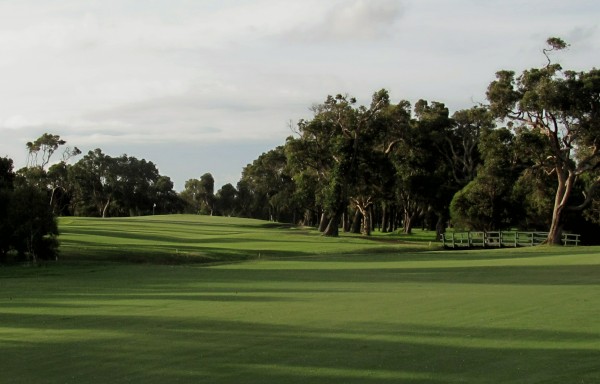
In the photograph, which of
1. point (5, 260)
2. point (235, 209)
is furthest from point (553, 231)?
point (235, 209)

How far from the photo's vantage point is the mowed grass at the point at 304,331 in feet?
28.7

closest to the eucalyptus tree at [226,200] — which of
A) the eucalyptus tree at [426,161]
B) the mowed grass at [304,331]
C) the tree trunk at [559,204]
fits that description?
the eucalyptus tree at [426,161]

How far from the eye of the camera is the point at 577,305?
48.1 ft

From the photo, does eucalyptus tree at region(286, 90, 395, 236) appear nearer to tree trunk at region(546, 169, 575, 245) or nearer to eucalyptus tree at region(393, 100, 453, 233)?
eucalyptus tree at region(393, 100, 453, 233)

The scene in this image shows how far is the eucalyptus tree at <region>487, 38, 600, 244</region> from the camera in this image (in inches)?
1892

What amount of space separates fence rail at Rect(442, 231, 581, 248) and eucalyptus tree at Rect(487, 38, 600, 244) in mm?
5775

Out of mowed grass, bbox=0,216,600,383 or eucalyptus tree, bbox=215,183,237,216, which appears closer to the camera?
mowed grass, bbox=0,216,600,383

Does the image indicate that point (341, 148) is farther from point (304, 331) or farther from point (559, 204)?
point (304, 331)

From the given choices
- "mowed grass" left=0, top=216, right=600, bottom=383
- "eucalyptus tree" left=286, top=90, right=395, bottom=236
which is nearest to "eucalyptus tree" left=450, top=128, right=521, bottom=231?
"eucalyptus tree" left=286, top=90, right=395, bottom=236

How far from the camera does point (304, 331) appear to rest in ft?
38.2

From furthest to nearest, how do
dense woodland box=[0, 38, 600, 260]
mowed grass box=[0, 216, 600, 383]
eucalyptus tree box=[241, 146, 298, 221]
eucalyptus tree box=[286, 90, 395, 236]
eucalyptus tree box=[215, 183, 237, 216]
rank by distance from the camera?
eucalyptus tree box=[215, 183, 237, 216]
eucalyptus tree box=[241, 146, 298, 221]
eucalyptus tree box=[286, 90, 395, 236]
dense woodland box=[0, 38, 600, 260]
mowed grass box=[0, 216, 600, 383]

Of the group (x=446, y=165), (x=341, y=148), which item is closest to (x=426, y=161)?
(x=446, y=165)

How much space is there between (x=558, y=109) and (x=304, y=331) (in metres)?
42.2

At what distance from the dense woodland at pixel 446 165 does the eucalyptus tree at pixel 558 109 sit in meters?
0.08
